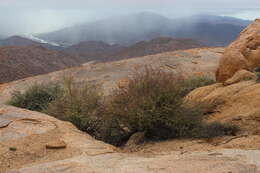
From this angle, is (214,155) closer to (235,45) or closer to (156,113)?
(156,113)

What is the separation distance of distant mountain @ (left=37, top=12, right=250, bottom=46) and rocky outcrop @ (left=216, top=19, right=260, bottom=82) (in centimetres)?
13629

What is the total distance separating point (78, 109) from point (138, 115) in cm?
213

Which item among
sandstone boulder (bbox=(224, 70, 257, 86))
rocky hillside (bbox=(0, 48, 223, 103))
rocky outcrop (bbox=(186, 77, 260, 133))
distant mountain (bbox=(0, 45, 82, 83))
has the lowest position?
distant mountain (bbox=(0, 45, 82, 83))

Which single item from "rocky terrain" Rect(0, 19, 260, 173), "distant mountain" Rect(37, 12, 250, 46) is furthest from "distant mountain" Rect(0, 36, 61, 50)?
"rocky terrain" Rect(0, 19, 260, 173)

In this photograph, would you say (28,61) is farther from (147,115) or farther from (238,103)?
(147,115)

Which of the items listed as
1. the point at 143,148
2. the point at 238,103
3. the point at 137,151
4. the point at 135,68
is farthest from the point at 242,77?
the point at 135,68

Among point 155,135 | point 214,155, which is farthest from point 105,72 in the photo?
point 214,155

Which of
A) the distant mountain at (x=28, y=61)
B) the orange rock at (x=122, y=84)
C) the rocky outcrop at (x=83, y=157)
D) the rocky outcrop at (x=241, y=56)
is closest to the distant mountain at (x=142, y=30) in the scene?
the distant mountain at (x=28, y=61)

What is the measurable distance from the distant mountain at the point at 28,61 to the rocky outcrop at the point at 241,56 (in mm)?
34271

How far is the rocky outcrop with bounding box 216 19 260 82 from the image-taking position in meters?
10.4

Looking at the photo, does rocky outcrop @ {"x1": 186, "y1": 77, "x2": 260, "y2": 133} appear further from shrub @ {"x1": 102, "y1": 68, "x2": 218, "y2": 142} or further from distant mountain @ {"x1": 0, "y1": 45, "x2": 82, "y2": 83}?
distant mountain @ {"x1": 0, "y1": 45, "x2": 82, "y2": 83}

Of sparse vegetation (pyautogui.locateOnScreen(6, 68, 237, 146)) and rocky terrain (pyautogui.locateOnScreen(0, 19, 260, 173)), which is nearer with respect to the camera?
rocky terrain (pyautogui.locateOnScreen(0, 19, 260, 173))

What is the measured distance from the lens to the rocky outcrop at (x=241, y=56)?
10.4m

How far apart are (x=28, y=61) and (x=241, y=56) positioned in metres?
53.1
